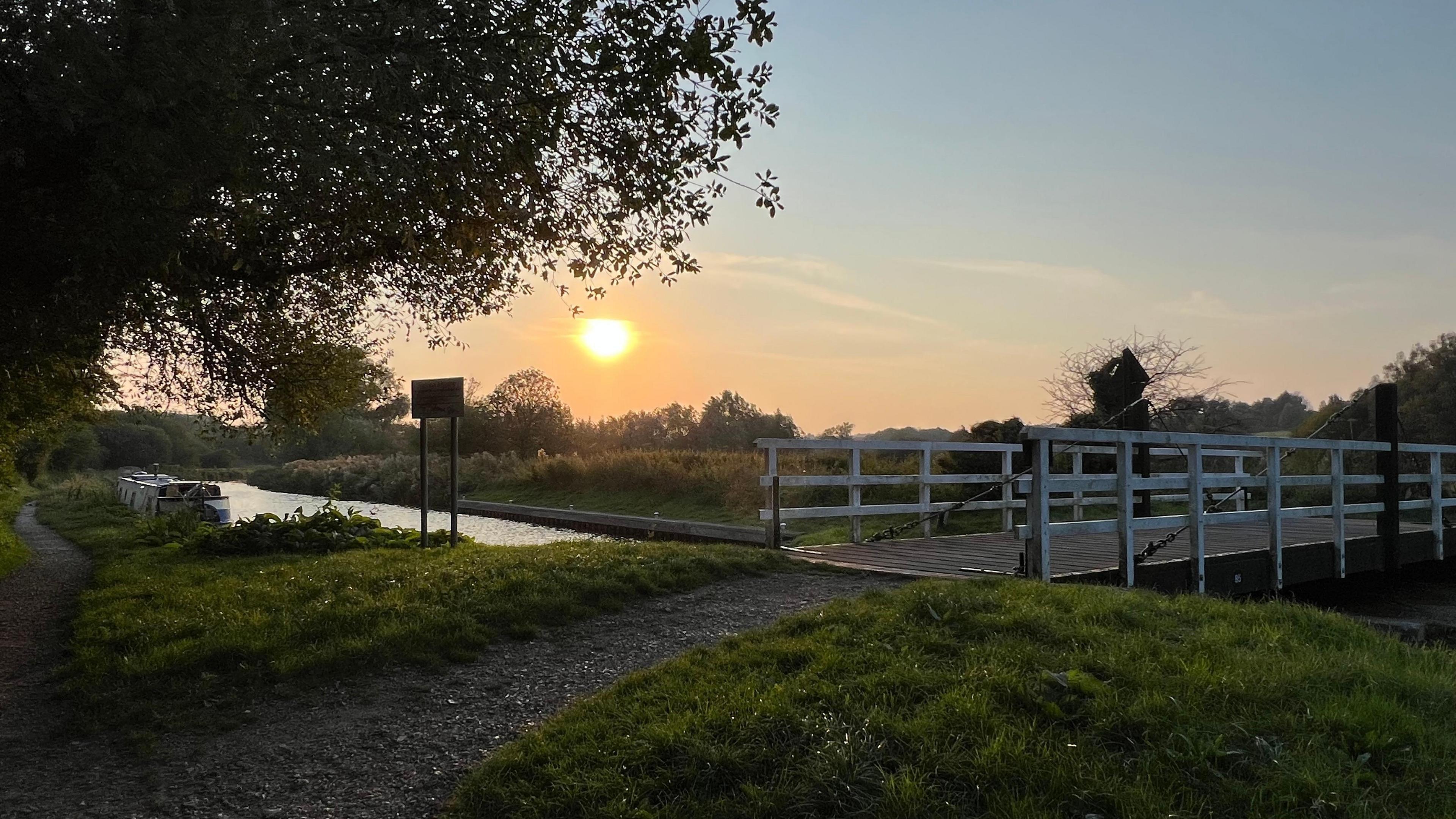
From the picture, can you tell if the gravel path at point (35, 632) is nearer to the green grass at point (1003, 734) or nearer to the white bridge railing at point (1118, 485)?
the green grass at point (1003, 734)

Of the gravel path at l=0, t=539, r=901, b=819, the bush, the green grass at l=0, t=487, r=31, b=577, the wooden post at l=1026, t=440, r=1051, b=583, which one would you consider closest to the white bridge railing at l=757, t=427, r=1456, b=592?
the wooden post at l=1026, t=440, r=1051, b=583

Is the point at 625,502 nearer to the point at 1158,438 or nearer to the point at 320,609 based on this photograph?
the point at 320,609

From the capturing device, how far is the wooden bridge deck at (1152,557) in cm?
911

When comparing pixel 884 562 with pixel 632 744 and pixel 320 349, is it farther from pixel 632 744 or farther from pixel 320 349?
pixel 320 349

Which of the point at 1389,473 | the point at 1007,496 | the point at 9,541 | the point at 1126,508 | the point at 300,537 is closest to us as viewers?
the point at 1126,508

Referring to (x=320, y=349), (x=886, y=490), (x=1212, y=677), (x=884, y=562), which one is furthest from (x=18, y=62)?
(x=886, y=490)

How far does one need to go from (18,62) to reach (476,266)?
16.7 ft

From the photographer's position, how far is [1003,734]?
13.4 feet

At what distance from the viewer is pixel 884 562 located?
9.82m

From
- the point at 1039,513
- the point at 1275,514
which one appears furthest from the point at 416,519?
the point at 1275,514

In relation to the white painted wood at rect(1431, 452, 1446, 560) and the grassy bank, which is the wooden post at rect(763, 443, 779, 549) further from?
the white painted wood at rect(1431, 452, 1446, 560)

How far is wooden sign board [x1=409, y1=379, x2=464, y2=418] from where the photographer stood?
12.9 meters

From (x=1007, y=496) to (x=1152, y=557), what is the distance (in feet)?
10.1

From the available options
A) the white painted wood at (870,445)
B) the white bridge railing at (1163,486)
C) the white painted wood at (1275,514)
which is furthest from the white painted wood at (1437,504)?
the white painted wood at (870,445)
